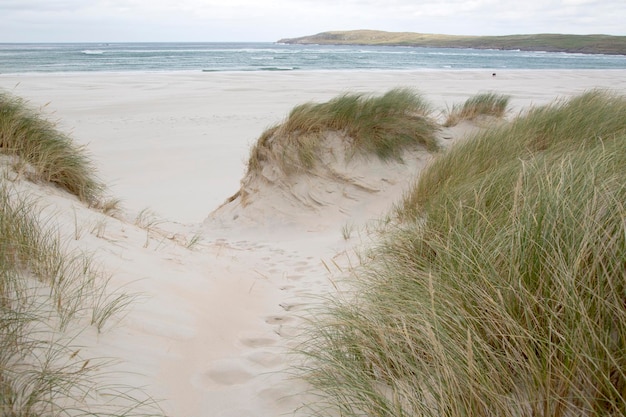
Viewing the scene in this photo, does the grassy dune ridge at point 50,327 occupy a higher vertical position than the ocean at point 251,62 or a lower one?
lower

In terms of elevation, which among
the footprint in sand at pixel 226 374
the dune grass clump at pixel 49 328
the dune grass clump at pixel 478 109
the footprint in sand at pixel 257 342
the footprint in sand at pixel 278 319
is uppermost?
the dune grass clump at pixel 478 109

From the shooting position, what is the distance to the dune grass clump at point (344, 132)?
6453mm

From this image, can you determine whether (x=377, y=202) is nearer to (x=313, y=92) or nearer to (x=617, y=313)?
(x=617, y=313)

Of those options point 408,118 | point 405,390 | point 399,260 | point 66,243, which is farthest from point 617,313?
point 408,118

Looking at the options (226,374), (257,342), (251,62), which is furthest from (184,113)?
(251,62)

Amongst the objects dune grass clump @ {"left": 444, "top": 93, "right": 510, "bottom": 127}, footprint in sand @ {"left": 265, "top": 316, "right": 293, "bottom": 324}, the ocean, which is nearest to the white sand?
footprint in sand @ {"left": 265, "top": 316, "right": 293, "bottom": 324}

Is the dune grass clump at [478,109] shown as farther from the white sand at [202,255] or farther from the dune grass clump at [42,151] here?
the dune grass clump at [42,151]

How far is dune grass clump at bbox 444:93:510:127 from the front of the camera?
7977mm

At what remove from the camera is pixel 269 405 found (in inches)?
83.1

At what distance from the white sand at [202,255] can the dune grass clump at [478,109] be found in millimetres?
1782

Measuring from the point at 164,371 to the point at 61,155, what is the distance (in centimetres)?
348

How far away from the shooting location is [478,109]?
27.3ft

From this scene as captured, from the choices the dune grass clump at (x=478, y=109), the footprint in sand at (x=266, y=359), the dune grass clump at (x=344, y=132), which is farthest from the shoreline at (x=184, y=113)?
the footprint in sand at (x=266, y=359)

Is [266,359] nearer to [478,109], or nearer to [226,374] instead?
[226,374]
